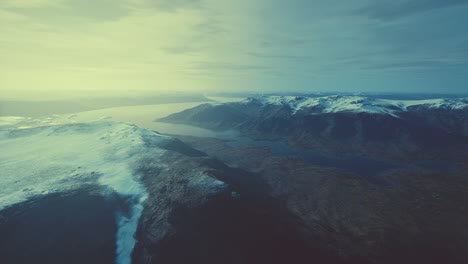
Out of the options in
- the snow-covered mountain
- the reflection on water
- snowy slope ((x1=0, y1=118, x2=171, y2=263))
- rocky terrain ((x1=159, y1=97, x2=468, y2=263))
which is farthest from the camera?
the reflection on water

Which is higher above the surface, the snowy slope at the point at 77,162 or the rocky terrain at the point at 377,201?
the snowy slope at the point at 77,162

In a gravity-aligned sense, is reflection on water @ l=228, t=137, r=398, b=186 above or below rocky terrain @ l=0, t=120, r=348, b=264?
below

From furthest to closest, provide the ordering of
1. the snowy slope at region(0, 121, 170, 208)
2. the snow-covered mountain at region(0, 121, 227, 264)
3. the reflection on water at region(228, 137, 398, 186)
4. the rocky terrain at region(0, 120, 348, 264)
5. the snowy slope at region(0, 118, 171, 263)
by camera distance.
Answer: the reflection on water at region(228, 137, 398, 186)
the snowy slope at region(0, 121, 170, 208)
the snowy slope at region(0, 118, 171, 263)
the snow-covered mountain at region(0, 121, 227, 264)
the rocky terrain at region(0, 120, 348, 264)

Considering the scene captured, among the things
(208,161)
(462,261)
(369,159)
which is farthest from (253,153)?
(462,261)

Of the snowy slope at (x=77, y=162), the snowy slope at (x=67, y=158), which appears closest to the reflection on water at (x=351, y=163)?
the snowy slope at (x=77, y=162)

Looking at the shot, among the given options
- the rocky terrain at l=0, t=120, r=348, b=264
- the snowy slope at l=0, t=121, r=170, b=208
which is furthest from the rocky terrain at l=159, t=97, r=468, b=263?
the snowy slope at l=0, t=121, r=170, b=208

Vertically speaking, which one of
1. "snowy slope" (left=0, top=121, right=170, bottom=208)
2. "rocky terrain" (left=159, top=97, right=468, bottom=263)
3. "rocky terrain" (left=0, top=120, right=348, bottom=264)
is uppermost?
"snowy slope" (left=0, top=121, right=170, bottom=208)

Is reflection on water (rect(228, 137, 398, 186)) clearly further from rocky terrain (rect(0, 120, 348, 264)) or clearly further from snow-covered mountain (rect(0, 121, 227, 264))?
snow-covered mountain (rect(0, 121, 227, 264))

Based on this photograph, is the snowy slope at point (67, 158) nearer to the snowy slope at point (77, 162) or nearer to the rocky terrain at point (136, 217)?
the snowy slope at point (77, 162)

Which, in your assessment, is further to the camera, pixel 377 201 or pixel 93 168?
pixel 93 168

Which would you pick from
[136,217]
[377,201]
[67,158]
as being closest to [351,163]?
[377,201]

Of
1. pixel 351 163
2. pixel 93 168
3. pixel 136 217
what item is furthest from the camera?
pixel 351 163

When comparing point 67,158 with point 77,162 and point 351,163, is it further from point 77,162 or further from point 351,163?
point 351,163
